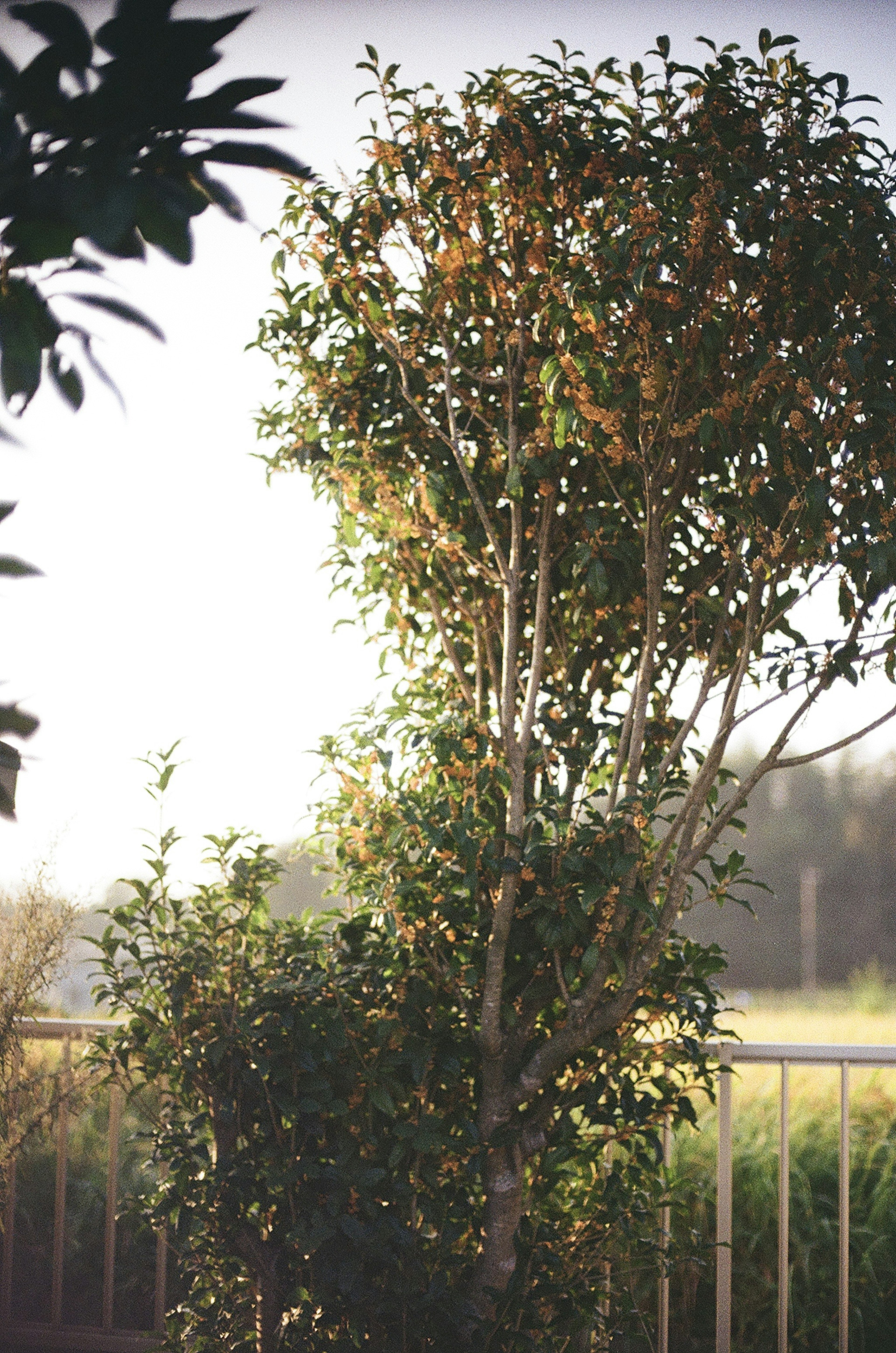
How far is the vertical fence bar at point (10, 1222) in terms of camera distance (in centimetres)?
215

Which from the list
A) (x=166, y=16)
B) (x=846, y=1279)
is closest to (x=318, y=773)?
(x=166, y=16)

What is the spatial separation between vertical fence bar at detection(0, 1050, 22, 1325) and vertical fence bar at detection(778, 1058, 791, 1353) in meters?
1.66

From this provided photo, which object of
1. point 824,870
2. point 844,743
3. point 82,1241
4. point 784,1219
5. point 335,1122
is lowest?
point 82,1241

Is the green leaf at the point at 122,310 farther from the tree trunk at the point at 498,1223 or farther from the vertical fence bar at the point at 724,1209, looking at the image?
the vertical fence bar at the point at 724,1209

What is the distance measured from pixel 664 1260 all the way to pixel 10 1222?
152 centimetres

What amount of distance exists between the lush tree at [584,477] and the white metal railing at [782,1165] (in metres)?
0.48

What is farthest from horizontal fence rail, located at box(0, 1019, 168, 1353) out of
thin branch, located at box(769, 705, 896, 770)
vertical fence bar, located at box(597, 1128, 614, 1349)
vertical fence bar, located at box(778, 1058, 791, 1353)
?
thin branch, located at box(769, 705, 896, 770)

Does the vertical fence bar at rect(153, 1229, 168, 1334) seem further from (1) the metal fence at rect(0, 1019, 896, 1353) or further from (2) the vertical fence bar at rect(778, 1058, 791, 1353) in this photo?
(2) the vertical fence bar at rect(778, 1058, 791, 1353)

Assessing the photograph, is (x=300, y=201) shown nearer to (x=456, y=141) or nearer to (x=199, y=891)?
(x=456, y=141)

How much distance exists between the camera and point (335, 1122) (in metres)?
2.02

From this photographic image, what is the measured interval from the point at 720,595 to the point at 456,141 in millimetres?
1007

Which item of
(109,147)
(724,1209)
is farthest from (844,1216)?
(109,147)

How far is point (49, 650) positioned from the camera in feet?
8.63

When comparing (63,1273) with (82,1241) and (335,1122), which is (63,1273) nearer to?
(82,1241)
